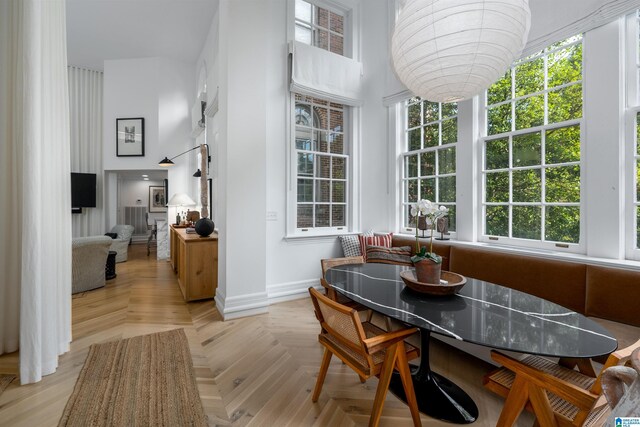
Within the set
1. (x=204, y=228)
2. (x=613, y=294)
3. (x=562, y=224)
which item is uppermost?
(x=562, y=224)

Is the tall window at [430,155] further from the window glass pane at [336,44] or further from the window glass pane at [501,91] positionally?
the window glass pane at [336,44]

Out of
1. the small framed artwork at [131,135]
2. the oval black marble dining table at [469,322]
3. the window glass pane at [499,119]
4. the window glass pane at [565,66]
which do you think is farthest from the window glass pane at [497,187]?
the small framed artwork at [131,135]

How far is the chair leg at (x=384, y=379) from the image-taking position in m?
1.43

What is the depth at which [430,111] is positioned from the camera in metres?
3.62

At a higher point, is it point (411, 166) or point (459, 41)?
point (459, 41)

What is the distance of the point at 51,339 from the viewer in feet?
6.76

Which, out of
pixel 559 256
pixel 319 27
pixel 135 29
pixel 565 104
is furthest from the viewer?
pixel 135 29

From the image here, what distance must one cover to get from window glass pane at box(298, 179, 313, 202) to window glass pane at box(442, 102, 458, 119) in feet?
6.24

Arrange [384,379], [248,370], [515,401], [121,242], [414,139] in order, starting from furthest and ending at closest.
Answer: [121,242], [414,139], [248,370], [384,379], [515,401]

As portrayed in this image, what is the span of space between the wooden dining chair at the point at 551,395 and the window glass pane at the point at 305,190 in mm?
→ 2968

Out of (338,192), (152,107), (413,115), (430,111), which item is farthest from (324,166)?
(152,107)

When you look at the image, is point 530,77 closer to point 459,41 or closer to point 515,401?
point 459,41

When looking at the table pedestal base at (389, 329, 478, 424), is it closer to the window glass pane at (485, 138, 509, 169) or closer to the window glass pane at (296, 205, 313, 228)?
the window glass pane at (485, 138, 509, 169)

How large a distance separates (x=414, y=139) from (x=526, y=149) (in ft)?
4.57
